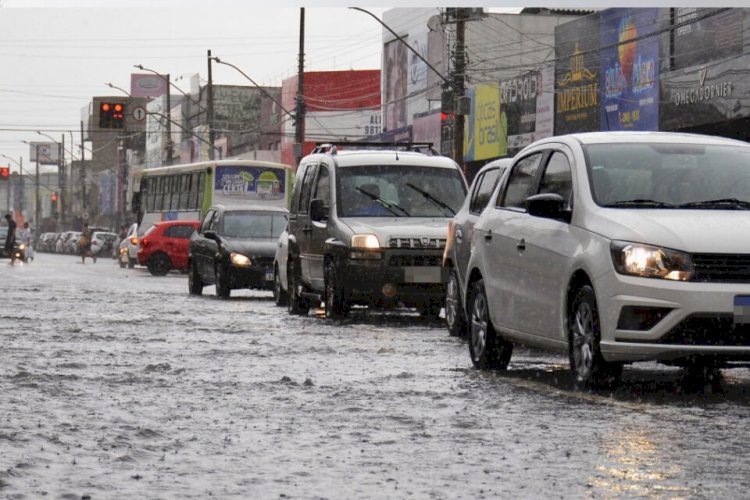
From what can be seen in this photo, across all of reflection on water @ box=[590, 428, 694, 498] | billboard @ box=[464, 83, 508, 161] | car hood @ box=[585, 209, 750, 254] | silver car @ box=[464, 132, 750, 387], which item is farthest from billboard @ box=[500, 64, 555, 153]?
reflection on water @ box=[590, 428, 694, 498]

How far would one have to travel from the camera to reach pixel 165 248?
43344 mm

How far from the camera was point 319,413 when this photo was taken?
985 cm

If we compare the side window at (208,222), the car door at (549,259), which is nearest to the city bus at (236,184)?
the side window at (208,222)

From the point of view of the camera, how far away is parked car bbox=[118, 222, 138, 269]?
54816mm

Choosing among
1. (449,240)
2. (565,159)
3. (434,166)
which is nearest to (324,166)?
(434,166)

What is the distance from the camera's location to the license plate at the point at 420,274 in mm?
19625

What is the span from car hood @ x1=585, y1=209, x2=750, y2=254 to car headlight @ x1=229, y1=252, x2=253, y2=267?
16403 millimetres

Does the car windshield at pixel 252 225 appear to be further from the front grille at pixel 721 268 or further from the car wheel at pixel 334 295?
the front grille at pixel 721 268

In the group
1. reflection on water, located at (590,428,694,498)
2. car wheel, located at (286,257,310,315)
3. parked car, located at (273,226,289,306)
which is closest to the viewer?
reflection on water, located at (590,428,694,498)

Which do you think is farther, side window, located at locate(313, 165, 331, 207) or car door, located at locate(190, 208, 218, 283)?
car door, located at locate(190, 208, 218, 283)

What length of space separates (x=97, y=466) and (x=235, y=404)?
8.92 ft

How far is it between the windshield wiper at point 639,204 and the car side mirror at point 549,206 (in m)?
0.33

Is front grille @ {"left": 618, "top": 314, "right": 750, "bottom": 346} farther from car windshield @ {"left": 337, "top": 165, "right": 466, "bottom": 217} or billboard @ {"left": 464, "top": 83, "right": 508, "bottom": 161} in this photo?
billboard @ {"left": 464, "top": 83, "right": 508, "bottom": 161}

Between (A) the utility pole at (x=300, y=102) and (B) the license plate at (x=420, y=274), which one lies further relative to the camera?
(A) the utility pole at (x=300, y=102)
